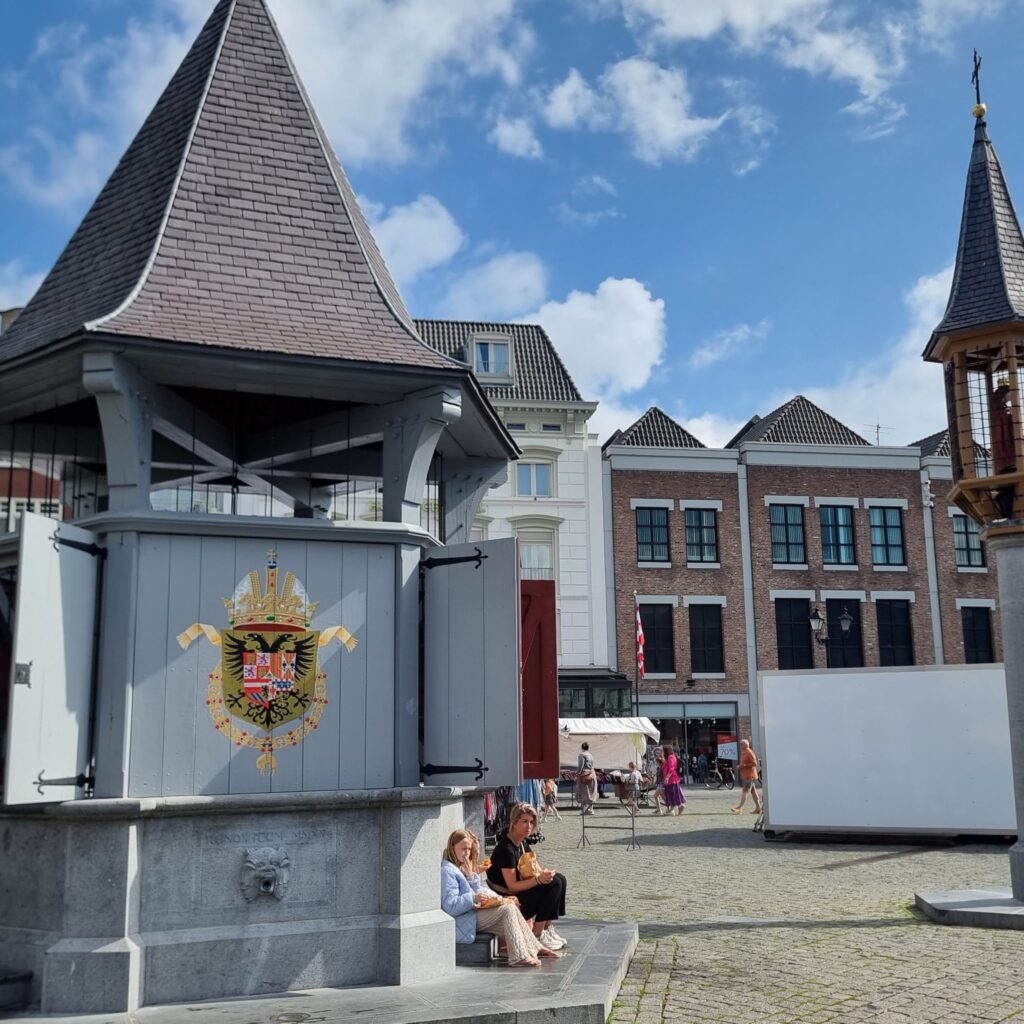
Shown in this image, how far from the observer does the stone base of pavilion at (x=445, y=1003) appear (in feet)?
22.1

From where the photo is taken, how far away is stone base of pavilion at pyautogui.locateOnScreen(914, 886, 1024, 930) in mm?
10906

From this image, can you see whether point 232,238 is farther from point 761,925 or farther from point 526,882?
point 761,925

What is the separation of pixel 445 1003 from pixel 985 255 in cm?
983

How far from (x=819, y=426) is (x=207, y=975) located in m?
42.8

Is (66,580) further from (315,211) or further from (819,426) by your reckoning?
(819,426)

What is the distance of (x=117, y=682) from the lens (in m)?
7.45

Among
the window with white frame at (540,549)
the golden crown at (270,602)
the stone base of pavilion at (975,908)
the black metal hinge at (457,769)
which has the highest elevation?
the window with white frame at (540,549)

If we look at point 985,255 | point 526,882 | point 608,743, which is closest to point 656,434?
point 608,743

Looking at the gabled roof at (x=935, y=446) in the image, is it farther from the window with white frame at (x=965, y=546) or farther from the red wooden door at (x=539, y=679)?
the red wooden door at (x=539, y=679)

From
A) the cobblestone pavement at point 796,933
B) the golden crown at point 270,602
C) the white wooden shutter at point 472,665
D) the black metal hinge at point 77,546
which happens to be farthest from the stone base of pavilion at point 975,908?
the black metal hinge at point 77,546

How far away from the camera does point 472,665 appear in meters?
8.27

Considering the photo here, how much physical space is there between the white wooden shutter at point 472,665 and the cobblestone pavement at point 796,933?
1880mm

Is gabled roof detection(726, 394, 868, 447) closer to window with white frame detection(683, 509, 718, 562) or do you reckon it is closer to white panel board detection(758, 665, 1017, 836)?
window with white frame detection(683, 509, 718, 562)

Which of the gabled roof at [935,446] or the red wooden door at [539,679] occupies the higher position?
the gabled roof at [935,446]
